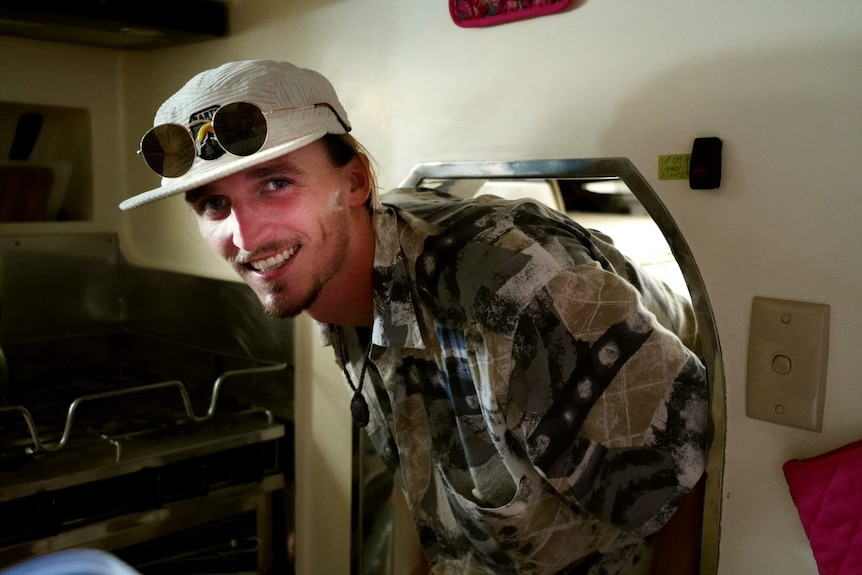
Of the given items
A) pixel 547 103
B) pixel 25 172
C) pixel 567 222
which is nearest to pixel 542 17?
pixel 547 103

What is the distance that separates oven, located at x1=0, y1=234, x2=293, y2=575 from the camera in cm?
125

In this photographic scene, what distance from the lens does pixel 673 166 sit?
34.8 inches

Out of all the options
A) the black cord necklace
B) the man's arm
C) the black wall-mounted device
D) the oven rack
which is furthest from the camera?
the oven rack

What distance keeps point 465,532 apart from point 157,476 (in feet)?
1.88

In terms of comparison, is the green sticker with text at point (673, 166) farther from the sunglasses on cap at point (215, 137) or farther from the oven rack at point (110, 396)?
the oven rack at point (110, 396)

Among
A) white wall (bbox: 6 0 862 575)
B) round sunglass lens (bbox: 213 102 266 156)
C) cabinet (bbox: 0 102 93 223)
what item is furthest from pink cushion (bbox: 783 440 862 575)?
cabinet (bbox: 0 102 93 223)

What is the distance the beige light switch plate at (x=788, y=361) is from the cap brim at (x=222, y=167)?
0.53m

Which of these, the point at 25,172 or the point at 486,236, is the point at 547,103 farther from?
the point at 25,172

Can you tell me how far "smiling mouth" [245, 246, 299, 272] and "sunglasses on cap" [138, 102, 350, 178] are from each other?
0.41 feet

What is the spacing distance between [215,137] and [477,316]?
1.15 feet

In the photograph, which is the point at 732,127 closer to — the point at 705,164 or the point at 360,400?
the point at 705,164

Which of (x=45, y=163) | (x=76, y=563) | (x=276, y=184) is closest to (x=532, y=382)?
(x=276, y=184)

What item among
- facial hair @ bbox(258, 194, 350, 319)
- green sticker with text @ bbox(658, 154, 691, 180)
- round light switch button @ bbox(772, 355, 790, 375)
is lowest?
round light switch button @ bbox(772, 355, 790, 375)

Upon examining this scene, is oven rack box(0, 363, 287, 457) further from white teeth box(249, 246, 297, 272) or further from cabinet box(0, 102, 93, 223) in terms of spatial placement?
cabinet box(0, 102, 93, 223)
